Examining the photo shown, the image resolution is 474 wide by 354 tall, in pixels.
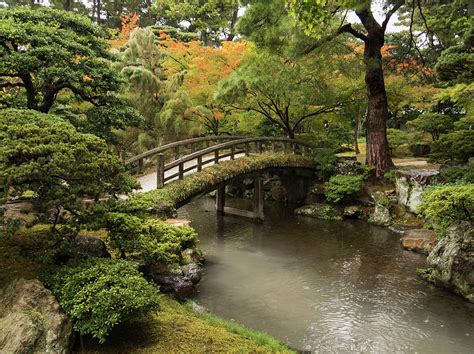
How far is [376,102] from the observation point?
55.1 feet

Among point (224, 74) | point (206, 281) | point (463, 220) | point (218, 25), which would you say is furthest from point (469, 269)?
point (218, 25)

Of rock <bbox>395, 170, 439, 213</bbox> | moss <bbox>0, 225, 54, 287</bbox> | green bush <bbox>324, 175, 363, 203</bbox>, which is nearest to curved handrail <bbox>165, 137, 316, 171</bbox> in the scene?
green bush <bbox>324, 175, 363, 203</bbox>

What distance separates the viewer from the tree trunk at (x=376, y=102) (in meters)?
16.0

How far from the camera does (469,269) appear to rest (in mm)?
9070

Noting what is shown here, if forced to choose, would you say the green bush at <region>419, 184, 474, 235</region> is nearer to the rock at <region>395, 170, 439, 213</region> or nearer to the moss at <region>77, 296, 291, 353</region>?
the rock at <region>395, 170, 439, 213</region>

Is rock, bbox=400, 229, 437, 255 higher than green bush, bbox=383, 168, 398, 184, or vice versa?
green bush, bbox=383, 168, 398, 184

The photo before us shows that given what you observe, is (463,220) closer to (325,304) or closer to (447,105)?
(325,304)

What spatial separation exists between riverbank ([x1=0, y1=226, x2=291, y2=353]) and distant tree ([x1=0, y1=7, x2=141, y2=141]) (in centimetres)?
382

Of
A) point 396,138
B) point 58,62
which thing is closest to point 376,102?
point 396,138

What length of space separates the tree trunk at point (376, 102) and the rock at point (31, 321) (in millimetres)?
14297

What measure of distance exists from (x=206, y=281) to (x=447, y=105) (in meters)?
23.2

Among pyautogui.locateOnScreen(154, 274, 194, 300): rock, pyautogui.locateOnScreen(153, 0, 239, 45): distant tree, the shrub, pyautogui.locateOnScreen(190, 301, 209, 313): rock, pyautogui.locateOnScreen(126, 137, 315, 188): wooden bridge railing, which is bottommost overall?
pyautogui.locateOnScreen(190, 301, 209, 313): rock

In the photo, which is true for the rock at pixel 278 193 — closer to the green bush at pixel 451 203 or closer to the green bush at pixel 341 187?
the green bush at pixel 341 187

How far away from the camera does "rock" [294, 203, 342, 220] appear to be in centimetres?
1731
